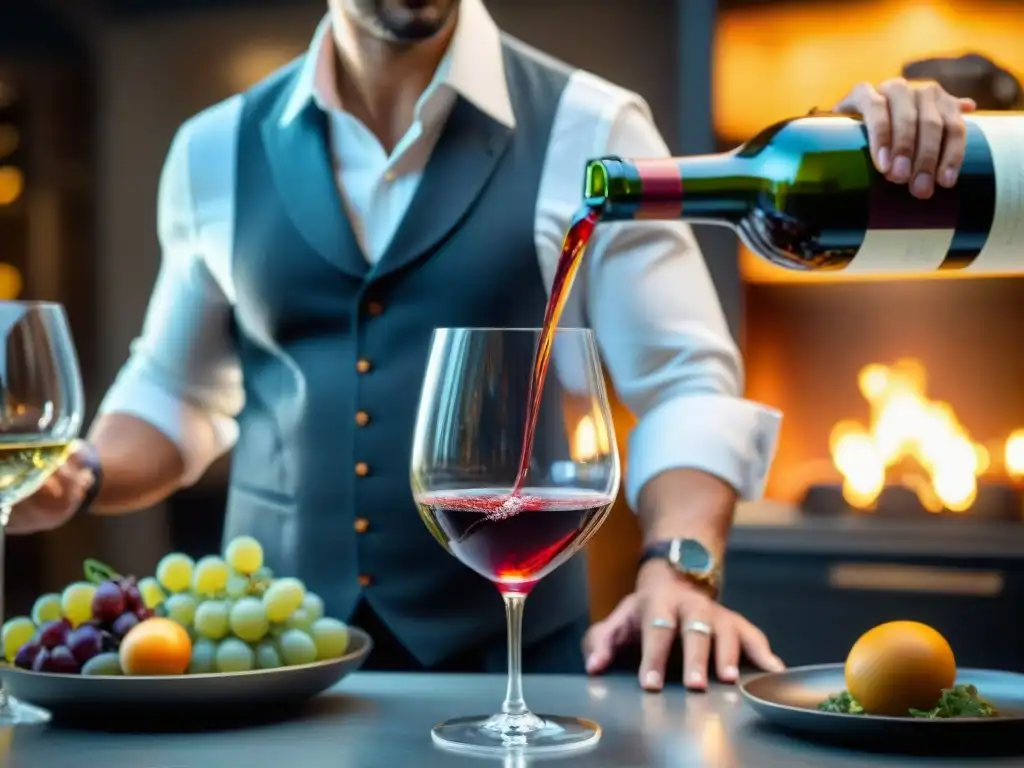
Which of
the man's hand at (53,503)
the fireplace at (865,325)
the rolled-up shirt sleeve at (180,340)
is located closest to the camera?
the man's hand at (53,503)

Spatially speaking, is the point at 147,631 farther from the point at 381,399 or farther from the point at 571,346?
the point at 381,399

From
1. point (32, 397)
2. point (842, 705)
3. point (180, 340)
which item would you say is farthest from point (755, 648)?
point (180, 340)

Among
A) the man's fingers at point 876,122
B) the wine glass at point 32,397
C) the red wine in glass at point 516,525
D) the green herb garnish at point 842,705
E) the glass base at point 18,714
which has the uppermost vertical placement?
the man's fingers at point 876,122

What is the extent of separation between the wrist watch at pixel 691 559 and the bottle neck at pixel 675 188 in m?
0.29

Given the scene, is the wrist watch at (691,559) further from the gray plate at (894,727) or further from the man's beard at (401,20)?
the man's beard at (401,20)

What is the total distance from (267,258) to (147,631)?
716 mm

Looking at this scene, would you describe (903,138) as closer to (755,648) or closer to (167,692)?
(755,648)

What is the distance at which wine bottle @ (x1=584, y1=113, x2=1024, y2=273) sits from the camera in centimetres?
93

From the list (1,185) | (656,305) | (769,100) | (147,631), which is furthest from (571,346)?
(1,185)

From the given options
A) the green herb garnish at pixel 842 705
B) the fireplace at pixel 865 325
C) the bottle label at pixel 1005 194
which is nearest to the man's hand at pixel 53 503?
the green herb garnish at pixel 842 705

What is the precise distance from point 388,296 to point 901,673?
A: 0.81 meters

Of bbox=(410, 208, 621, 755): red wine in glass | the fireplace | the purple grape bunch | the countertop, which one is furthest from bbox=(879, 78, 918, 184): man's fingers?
the fireplace

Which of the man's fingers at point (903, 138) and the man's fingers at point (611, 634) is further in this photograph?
the man's fingers at point (611, 634)

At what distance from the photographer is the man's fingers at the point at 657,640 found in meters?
A: 0.96
